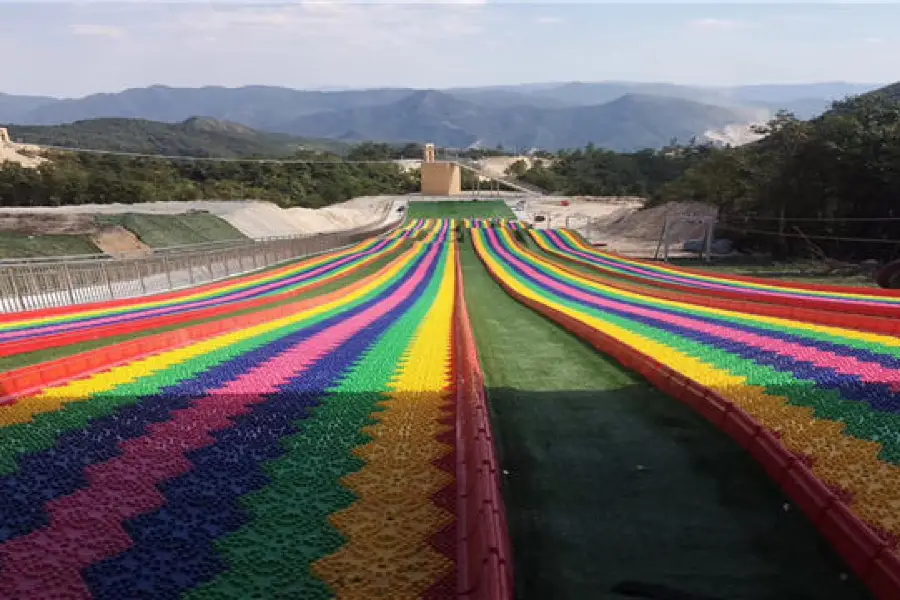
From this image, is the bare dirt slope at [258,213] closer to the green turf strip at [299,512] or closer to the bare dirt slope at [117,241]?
the bare dirt slope at [117,241]

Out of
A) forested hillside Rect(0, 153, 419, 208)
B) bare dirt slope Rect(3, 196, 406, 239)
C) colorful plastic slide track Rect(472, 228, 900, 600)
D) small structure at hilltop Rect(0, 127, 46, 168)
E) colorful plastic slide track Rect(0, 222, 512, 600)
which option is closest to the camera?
colorful plastic slide track Rect(0, 222, 512, 600)

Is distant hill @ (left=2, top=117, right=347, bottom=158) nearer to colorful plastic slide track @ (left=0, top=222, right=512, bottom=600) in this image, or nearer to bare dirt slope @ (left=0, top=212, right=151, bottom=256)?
bare dirt slope @ (left=0, top=212, right=151, bottom=256)

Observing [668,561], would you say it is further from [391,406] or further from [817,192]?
[817,192]

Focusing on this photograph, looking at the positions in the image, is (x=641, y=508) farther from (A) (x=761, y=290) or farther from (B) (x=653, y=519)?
(A) (x=761, y=290)

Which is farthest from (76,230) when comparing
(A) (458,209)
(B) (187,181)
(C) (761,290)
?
(B) (187,181)

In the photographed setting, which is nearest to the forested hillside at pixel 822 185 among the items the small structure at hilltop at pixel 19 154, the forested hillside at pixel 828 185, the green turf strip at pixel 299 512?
the forested hillside at pixel 828 185

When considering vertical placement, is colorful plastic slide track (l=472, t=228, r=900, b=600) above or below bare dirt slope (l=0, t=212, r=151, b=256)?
above

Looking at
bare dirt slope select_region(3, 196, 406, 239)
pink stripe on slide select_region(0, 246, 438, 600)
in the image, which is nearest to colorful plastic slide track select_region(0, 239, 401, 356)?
pink stripe on slide select_region(0, 246, 438, 600)
